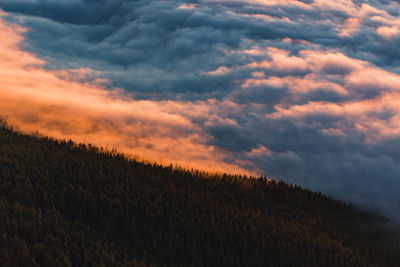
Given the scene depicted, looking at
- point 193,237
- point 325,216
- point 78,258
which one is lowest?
point 78,258

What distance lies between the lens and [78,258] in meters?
8.84

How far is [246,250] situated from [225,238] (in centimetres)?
73

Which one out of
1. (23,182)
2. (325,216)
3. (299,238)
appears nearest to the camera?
(299,238)

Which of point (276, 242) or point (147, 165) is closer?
point (276, 242)

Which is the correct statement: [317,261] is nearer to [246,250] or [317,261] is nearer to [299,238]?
[299,238]

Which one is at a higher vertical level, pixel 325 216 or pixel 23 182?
pixel 325 216

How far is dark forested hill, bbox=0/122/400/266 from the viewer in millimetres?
9883

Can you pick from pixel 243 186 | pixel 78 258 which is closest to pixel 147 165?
pixel 243 186

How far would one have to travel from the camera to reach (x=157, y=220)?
1223 centimetres

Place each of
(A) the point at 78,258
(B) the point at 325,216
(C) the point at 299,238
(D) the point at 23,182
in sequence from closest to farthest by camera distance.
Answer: (A) the point at 78,258, (C) the point at 299,238, (D) the point at 23,182, (B) the point at 325,216

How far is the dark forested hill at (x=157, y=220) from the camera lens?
988 cm

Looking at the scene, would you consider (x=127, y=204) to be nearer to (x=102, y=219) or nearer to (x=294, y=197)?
(x=102, y=219)

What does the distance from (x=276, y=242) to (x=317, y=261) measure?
1.31 meters

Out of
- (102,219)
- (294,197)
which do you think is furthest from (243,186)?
(102,219)
